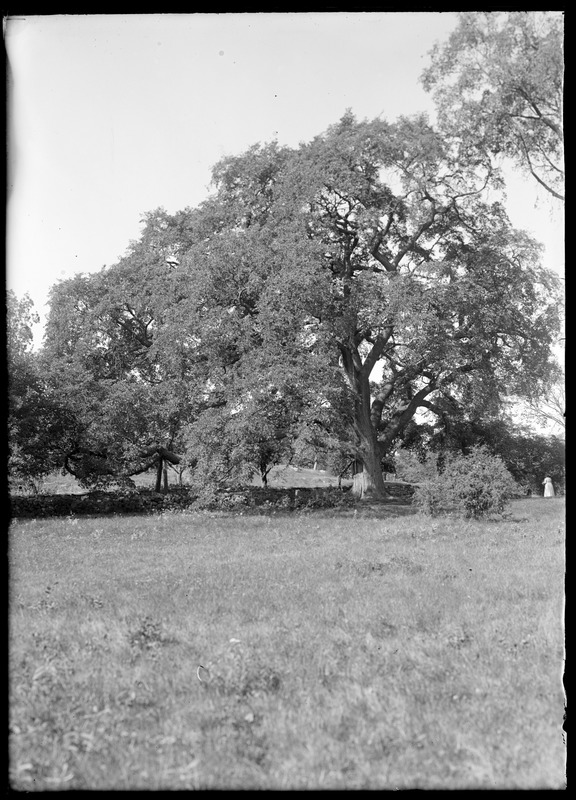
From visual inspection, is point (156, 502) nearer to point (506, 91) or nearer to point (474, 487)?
point (474, 487)

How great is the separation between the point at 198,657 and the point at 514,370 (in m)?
24.8

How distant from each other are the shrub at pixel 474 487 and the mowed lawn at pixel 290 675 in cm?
750

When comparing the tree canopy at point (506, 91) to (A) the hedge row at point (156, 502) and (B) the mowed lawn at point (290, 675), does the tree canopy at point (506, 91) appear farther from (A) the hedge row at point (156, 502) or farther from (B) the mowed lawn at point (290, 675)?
(A) the hedge row at point (156, 502)

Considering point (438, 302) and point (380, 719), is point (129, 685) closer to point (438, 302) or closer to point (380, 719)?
point (380, 719)

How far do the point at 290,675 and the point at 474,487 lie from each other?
14397 millimetres

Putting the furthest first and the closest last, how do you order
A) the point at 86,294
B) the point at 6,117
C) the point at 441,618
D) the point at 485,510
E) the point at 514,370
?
the point at 86,294
the point at 514,370
the point at 485,510
the point at 441,618
the point at 6,117

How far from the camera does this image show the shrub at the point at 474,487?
62.4 ft

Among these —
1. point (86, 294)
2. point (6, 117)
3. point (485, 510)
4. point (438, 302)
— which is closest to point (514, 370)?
point (438, 302)

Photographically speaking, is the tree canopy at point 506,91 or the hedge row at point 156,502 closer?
the tree canopy at point 506,91

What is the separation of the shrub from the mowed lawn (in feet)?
24.6

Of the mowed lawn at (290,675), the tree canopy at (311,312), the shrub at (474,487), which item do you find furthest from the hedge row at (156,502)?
the mowed lawn at (290,675)

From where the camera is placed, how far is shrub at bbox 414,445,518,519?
1902 cm

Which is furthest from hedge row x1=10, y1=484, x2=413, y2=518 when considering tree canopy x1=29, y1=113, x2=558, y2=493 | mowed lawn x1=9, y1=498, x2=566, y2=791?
mowed lawn x1=9, y1=498, x2=566, y2=791

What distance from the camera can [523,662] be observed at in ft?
20.1
